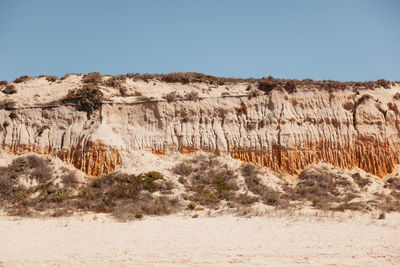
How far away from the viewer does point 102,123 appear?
21.2 m

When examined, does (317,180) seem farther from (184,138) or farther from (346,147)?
(184,138)

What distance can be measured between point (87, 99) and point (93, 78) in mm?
2617

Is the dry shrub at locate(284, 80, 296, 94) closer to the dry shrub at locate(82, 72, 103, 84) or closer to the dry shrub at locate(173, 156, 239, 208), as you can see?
the dry shrub at locate(173, 156, 239, 208)

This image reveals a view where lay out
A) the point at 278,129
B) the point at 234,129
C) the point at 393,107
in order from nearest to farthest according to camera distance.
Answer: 1. the point at 278,129
2. the point at 234,129
3. the point at 393,107

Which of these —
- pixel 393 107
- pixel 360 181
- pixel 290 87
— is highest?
pixel 290 87

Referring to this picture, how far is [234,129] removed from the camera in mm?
22203

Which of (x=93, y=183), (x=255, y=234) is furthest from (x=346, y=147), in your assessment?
(x=93, y=183)

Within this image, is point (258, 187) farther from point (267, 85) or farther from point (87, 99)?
point (87, 99)

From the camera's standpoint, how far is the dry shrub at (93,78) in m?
23.7

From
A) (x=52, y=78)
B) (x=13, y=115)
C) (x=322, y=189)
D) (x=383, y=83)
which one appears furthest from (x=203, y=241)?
(x=383, y=83)

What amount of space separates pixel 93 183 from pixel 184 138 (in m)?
6.61

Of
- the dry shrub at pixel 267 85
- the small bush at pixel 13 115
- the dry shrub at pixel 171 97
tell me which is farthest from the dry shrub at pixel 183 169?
the small bush at pixel 13 115

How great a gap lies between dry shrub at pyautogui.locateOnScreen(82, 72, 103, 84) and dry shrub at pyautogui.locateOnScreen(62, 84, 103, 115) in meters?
1.34

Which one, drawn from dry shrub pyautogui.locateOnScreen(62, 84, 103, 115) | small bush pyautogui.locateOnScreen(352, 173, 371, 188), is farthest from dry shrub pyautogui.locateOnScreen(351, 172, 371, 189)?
dry shrub pyautogui.locateOnScreen(62, 84, 103, 115)
